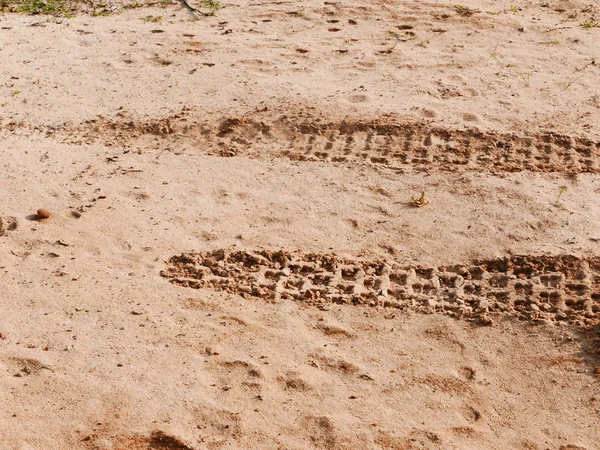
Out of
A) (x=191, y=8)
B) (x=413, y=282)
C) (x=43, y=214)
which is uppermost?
(x=191, y=8)

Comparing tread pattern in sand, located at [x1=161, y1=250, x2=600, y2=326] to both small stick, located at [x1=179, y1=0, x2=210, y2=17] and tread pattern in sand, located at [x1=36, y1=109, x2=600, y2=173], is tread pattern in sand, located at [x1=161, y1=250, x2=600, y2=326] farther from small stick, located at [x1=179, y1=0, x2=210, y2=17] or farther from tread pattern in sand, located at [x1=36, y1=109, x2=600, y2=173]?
small stick, located at [x1=179, y1=0, x2=210, y2=17]

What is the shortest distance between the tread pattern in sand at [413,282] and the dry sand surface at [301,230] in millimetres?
14

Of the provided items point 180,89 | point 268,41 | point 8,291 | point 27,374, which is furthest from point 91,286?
point 268,41

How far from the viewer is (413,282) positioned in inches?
185

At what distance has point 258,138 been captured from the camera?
6016mm

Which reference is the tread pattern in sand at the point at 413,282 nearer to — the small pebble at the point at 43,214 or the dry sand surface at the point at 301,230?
the dry sand surface at the point at 301,230

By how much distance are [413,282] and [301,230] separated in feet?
2.60

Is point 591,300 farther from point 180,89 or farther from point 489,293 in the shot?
point 180,89

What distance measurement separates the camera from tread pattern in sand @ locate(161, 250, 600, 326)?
4.53 metres

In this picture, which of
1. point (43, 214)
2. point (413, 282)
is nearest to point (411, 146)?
point (413, 282)

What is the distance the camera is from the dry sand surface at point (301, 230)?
3.91 metres

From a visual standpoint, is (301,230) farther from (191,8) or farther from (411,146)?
(191,8)

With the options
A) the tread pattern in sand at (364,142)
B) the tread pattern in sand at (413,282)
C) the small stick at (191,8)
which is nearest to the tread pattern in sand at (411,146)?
the tread pattern in sand at (364,142)

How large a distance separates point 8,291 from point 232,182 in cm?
163
